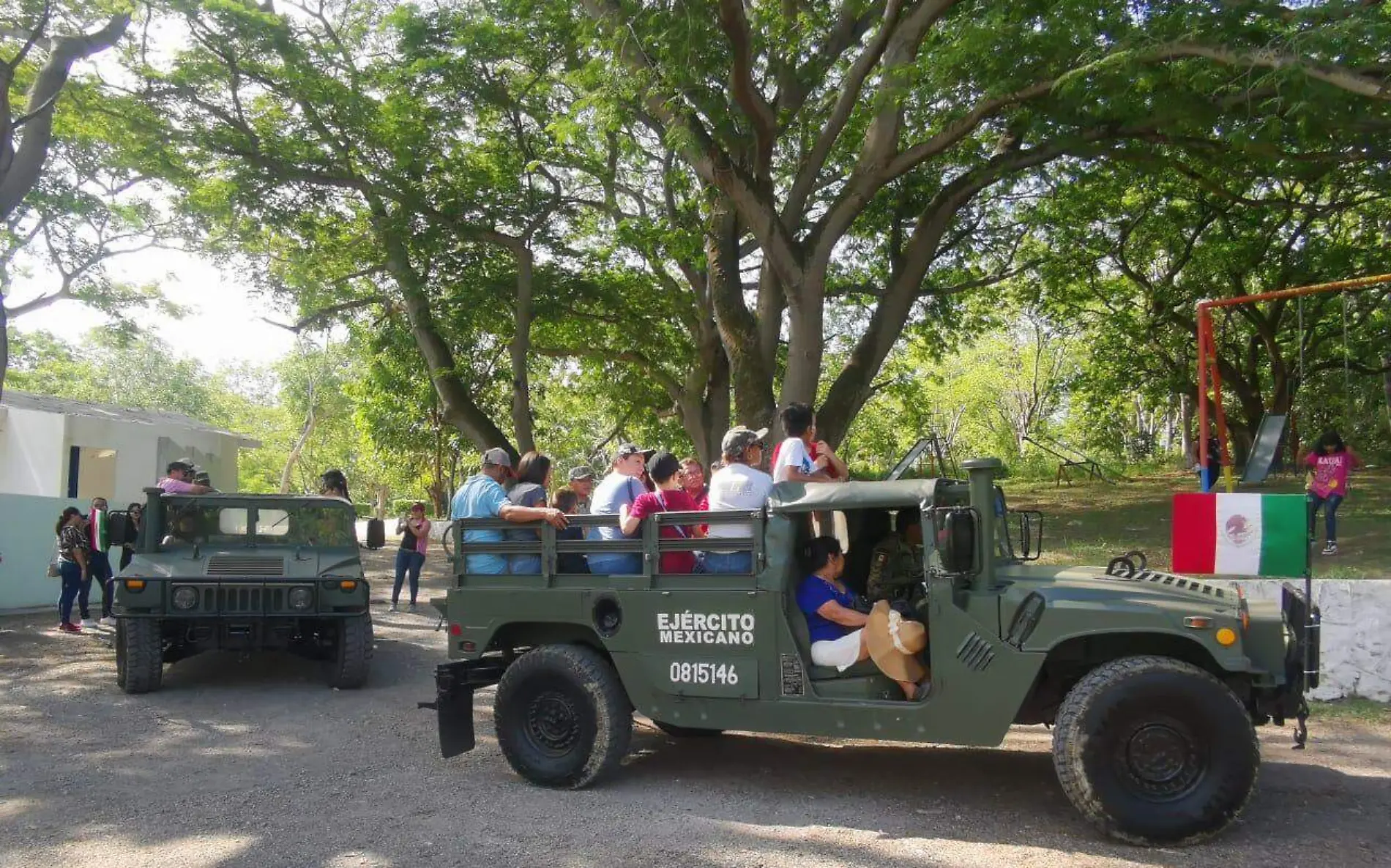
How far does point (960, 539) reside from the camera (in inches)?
206

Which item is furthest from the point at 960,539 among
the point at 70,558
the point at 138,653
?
the point at 70,558

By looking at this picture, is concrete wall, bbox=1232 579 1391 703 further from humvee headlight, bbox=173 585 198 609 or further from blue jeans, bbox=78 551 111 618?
blue jeans, bbox=78 551 111 618

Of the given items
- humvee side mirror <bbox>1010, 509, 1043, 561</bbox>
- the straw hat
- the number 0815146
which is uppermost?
humvee side mirror <bbox>1010, 509, 1043, 561</bbox>

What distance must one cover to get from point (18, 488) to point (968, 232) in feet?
66.5

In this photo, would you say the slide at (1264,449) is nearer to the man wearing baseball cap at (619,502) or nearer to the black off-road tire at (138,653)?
the man wearing baseball cap at (619,502)

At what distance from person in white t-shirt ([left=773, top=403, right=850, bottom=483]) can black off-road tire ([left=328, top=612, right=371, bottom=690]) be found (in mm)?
4398

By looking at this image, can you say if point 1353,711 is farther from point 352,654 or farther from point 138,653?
point 138,653

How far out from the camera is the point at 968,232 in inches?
749

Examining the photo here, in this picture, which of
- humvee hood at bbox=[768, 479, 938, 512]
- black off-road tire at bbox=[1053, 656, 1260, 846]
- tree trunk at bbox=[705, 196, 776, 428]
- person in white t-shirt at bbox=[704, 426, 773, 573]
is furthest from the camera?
tree trunk at bbox=[705, 196, 776, 428]

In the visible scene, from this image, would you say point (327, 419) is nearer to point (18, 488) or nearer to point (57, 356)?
point (57, 356)

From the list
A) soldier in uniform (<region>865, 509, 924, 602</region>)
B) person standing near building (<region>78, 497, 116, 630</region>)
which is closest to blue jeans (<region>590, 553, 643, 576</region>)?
soldier in uniform (<region>865, 509, 924, 602</region>)

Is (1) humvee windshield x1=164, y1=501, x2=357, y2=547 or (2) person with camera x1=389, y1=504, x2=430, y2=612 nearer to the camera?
(1) humvee windshield x1=164, y1=501, x2=357, y2=547

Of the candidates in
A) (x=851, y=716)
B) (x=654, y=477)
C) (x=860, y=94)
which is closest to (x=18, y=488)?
(x=860, y=94)

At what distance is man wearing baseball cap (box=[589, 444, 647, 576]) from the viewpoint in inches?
249
